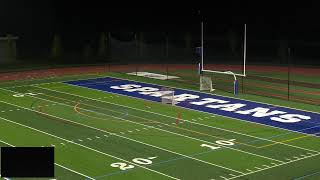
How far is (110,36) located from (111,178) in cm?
2329

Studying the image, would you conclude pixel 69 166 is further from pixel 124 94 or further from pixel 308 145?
pixel 124 94

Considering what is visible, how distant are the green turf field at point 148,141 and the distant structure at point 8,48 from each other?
39.1 feet

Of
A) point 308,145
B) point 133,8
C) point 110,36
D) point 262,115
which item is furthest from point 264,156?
point 133,8

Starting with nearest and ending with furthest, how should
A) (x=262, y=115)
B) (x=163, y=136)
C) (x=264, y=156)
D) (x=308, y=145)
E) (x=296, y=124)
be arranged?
(x=264, y=156) → (x=308, y=145) → (x=163, y=136) → (x=296, y=124) → (x=262, y=115)

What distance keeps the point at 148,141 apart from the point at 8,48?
2008 cm

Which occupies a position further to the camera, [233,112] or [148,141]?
[233,112]

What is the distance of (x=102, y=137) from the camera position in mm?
15211

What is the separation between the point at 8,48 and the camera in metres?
32.7

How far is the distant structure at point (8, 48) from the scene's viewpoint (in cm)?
3241
